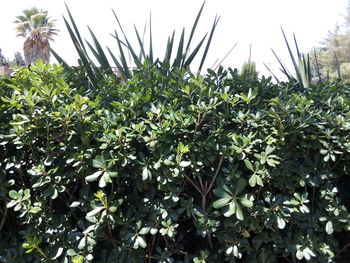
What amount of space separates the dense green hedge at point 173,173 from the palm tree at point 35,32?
25.7m

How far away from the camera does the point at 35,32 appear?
86.2ft

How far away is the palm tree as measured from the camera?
86.0ft

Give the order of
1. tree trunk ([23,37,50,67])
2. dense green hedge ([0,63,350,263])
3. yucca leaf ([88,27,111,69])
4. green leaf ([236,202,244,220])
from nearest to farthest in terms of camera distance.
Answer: green leaf ([236,202,244,220]) → dense green hedge ([0,63,350,263]) → yucca leaf ([88,27,111,69]) → tree trunk ([23,37,50,67])

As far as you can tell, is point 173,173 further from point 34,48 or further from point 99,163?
point 34,48

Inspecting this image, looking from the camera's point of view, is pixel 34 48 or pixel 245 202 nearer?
pixel 245 202

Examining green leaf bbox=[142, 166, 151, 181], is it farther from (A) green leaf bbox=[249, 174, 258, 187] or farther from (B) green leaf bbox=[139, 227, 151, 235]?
(A) green leaf bbox=[249, 174, 258, 187]

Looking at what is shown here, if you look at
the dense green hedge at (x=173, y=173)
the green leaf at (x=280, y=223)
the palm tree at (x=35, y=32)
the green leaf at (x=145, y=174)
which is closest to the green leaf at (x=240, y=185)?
the dense green hedge at (x=173, y=173)

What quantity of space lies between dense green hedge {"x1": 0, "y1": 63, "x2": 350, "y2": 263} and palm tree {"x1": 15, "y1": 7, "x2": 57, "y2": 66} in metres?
25.7

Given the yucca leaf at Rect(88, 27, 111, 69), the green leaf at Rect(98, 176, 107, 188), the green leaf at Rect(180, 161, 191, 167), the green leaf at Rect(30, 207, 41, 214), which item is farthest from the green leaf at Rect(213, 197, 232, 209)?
the yucca leaf at Rect(88, 27, 111, 69)

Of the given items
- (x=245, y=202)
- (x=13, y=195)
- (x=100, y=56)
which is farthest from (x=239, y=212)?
(x=100, y=56)

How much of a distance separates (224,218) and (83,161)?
0.81 meters

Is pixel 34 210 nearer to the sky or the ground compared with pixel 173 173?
nearer to the ground

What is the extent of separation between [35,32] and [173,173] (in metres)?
27.7

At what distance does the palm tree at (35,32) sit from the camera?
26.2 metres
